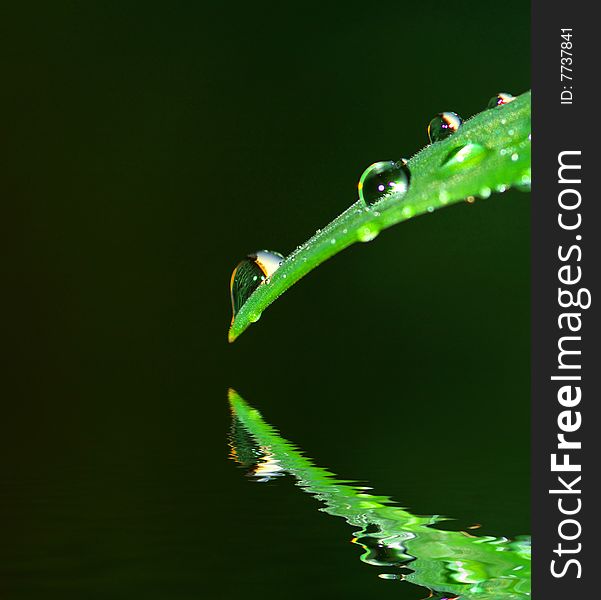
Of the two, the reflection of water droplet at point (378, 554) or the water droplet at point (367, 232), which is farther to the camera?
the reflection of water droplet at point (378, 554)

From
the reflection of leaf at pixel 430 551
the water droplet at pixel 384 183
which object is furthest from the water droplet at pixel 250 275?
the reflection of leaf at pixel 430 551

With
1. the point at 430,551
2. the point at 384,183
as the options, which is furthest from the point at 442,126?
the point at 430,551

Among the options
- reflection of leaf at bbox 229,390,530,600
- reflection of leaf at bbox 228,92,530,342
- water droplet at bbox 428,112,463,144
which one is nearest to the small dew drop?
reflection of leaf at bbox 228,92,530,342

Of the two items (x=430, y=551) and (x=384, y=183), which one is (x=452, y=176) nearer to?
(x=384, y=183)

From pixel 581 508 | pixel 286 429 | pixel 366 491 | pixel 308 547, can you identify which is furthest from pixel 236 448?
pixel 581 508

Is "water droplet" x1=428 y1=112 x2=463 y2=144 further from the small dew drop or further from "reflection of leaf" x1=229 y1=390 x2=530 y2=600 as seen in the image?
"reflection of leaf" x1=229 y1=390 x2=530 y2=600

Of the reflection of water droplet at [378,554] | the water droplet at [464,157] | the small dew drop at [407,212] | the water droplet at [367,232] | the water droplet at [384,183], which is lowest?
the reflection of water droplet at [378,554]

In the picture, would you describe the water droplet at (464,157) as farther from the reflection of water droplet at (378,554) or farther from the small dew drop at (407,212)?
the reflection of water droplet at (378,554)
